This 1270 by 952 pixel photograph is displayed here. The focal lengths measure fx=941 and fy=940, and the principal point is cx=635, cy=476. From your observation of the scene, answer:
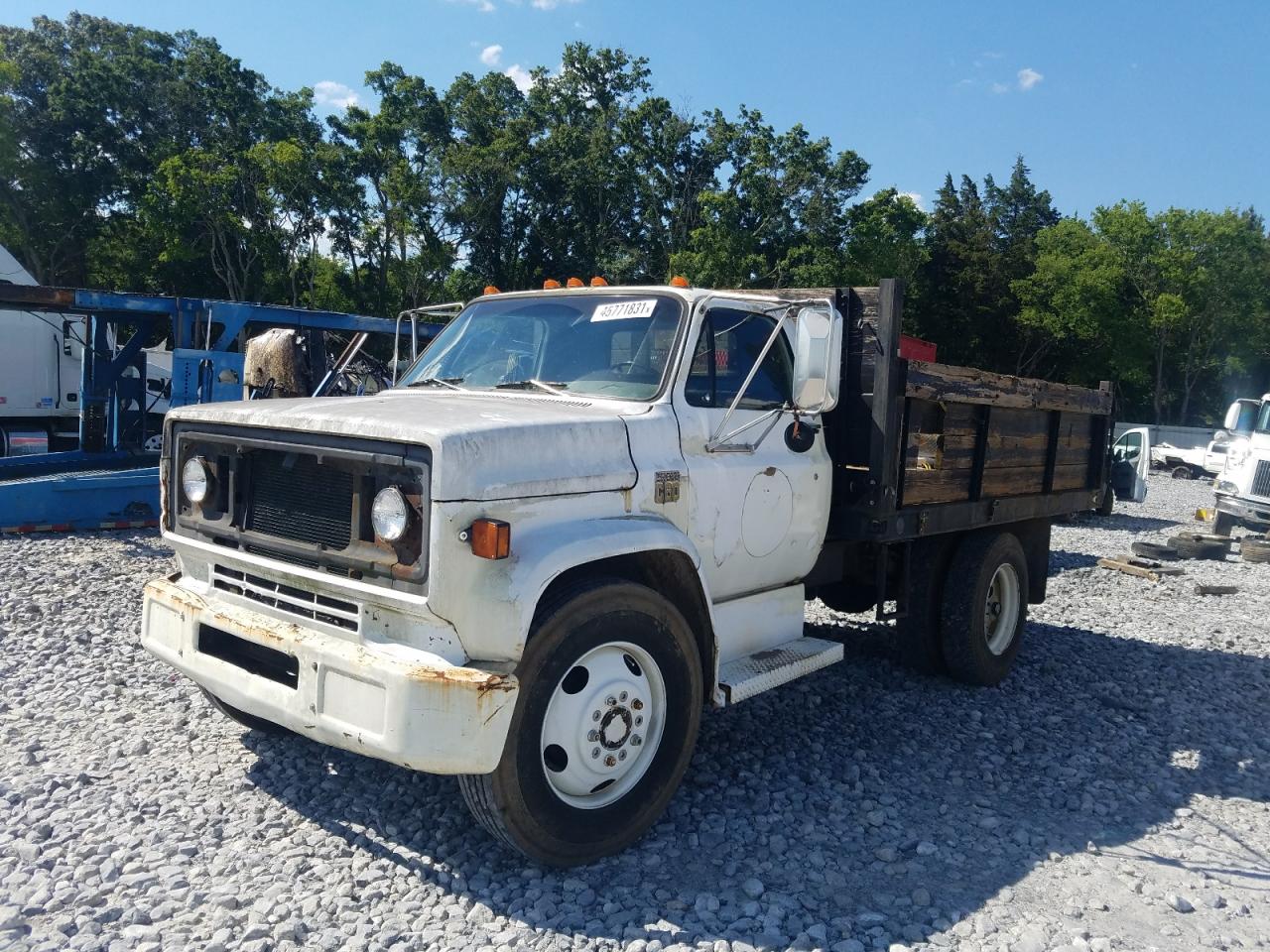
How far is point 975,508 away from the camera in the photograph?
18.5 feet

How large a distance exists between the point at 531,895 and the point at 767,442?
224 cm

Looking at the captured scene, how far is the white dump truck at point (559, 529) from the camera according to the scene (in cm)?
312

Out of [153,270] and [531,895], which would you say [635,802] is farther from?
[153,270]

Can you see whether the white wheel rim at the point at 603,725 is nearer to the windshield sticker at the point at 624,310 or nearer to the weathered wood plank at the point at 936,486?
Result: the windshield sticker at the point at 624,310

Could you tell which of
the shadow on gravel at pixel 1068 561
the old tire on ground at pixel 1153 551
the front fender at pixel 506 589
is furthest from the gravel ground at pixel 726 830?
the old tire on ground at pixel 1153 551

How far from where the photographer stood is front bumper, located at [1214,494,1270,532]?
1418 cm

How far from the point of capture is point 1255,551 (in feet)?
40.8

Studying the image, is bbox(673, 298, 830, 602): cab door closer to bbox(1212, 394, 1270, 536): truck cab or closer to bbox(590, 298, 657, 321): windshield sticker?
bbox(590, 298, 657, 321): windshield sticker

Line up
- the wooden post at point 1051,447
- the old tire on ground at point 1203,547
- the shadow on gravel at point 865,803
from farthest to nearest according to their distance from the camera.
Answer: the old tire on ground at point 1203,547 < the wooden post at point 1051,447 < the shadow on gravel at point 865,803

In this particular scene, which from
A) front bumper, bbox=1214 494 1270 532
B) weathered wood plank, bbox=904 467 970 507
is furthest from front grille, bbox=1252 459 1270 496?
weathered wood plank, bbox=904 467 970 507

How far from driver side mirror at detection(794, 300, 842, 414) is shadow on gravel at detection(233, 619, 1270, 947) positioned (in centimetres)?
180

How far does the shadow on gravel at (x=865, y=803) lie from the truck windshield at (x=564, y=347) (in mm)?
1855

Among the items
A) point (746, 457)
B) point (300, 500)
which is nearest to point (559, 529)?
point (300, 500)

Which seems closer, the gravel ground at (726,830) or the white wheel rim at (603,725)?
the gravel ground at (726,830)
